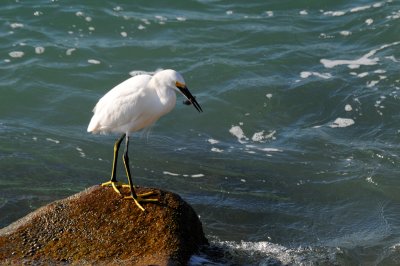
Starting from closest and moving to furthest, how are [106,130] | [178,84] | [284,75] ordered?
[178,84] < [106,130] < [284,75]

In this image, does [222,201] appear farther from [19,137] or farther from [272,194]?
[19,137]

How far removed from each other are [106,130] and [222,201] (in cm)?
221

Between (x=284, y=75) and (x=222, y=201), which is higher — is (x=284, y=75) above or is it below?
above

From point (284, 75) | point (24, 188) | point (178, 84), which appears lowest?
point (24, 188)

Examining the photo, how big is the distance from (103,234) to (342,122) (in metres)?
5.34

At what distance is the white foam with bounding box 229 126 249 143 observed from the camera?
31.4 feet

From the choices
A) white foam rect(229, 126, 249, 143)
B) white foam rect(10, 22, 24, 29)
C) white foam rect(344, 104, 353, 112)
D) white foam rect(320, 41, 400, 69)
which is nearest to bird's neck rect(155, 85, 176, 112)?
white foam rect(229, 126, 249, 143)

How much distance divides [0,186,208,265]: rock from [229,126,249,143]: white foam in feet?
12.4

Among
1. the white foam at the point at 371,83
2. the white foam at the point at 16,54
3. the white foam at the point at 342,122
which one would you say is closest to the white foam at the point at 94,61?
the white foam at the point at 16,54

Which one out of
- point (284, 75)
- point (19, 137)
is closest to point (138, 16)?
point (284, 75)

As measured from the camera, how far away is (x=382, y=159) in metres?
8.79

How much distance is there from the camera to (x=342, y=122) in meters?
9.92

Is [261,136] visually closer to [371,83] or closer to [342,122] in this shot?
[342,122]

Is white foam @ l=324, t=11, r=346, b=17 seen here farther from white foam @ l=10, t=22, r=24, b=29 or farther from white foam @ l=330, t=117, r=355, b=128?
white foam @ l=10, t=22, r=24, b=29
